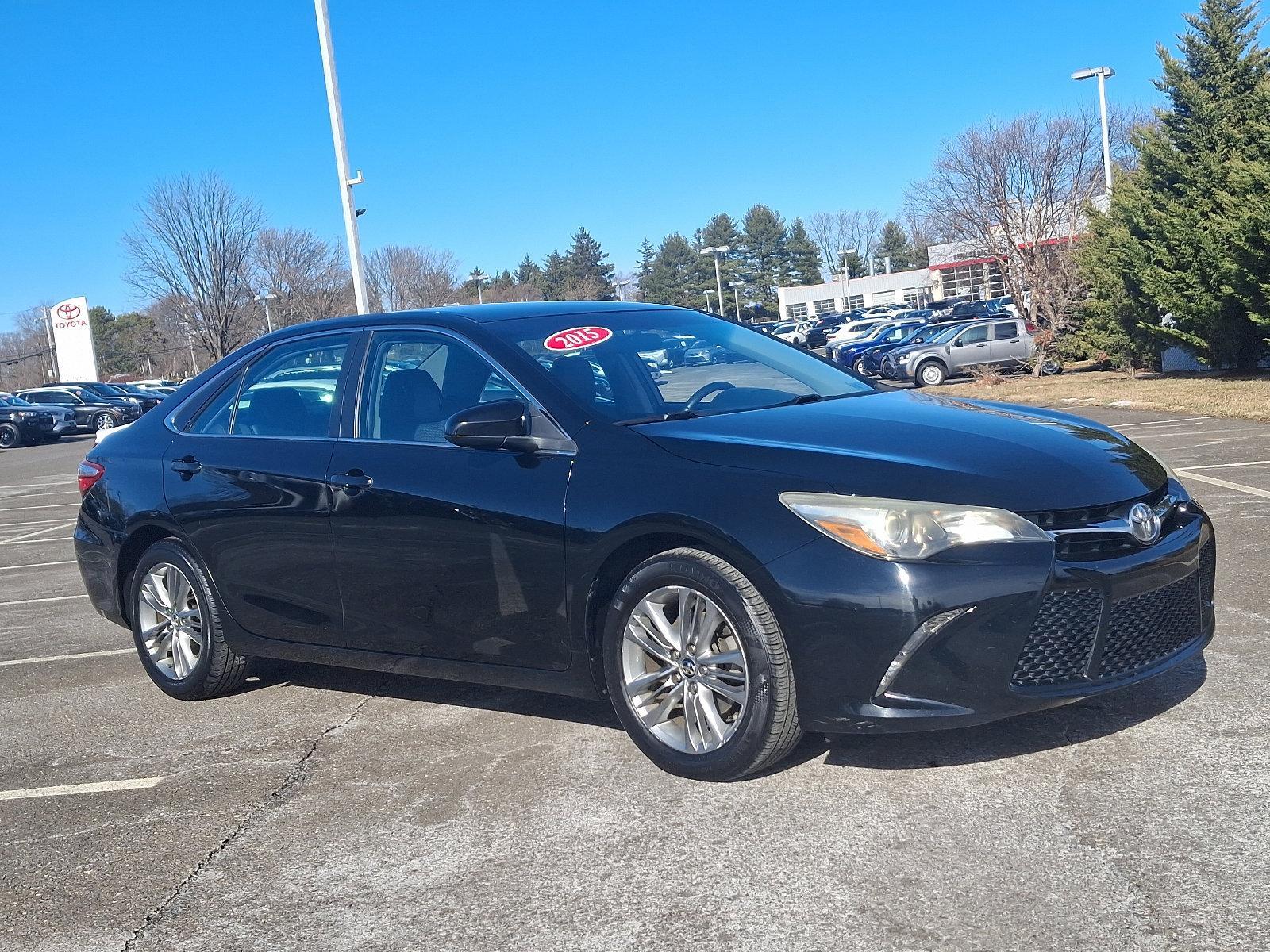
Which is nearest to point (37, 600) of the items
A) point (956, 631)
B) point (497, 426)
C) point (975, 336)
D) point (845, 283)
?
point (497, 426)

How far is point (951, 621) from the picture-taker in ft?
11.6

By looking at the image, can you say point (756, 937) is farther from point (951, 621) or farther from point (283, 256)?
point (283, 256)

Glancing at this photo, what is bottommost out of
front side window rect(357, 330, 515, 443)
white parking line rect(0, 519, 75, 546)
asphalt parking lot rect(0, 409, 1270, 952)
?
asphalt parking lot rect(0, 409, 1270, 952)

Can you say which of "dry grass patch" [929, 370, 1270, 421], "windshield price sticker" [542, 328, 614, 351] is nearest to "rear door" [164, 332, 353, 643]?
"windshield price sticker" [542, 328, 614, 351]

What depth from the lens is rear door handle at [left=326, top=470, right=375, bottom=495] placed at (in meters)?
4.76

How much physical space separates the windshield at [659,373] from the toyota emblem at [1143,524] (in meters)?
1.37

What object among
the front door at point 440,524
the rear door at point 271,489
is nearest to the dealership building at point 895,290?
the rear door at point 271,489

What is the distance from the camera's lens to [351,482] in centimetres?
480

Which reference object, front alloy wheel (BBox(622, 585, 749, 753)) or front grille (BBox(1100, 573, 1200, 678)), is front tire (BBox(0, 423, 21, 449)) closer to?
front alloy wheel (BBox(622, 585, 749, 753))

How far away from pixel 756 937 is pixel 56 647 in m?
5.39

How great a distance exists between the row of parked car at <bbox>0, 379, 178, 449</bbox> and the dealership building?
1781 inches

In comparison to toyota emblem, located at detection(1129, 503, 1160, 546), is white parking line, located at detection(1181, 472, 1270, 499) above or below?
below

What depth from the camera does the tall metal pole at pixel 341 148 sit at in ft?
68.8

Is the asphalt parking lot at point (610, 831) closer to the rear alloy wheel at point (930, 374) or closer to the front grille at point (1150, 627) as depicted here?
the front grille at point (1150, 627)
